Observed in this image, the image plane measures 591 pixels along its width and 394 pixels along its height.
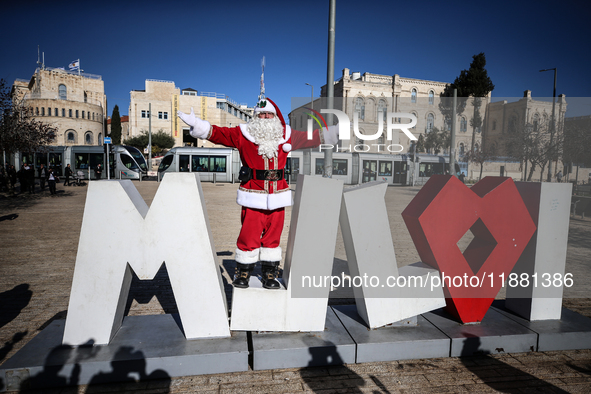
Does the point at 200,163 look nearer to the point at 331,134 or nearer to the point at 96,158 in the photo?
the point at 96,158

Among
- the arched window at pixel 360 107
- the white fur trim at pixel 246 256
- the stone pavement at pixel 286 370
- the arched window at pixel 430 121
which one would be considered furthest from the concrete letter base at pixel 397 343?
the arched window at pixel 360 107

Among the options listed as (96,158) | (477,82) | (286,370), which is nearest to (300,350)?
(286,370)

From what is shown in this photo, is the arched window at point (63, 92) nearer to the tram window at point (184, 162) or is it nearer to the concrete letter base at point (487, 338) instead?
the tram window at point (184, 162)

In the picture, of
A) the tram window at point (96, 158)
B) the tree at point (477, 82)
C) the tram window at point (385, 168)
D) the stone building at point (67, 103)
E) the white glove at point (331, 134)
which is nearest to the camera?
the white glove at point (331, 134)

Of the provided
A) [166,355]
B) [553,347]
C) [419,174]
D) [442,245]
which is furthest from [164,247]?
[419,174]

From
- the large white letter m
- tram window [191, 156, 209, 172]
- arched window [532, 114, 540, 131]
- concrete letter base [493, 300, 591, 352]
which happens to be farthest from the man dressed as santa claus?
tram window [191, 156, 209, 172]

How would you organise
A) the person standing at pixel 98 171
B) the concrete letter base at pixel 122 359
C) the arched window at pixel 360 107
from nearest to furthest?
the concrete letter base at pixel 122 359 → the person standing at pixel 98 171 → the arched window at pixel 360 107

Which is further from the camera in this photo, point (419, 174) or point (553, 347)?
point (419, 174)

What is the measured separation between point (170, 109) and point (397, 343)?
63.1m

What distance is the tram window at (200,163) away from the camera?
24.5 m

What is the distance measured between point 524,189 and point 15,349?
5239 millimetres

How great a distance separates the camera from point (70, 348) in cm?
268

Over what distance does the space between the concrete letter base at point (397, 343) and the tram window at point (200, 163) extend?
76.1ft

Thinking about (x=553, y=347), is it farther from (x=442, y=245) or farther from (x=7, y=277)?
(x=7, y=277)
